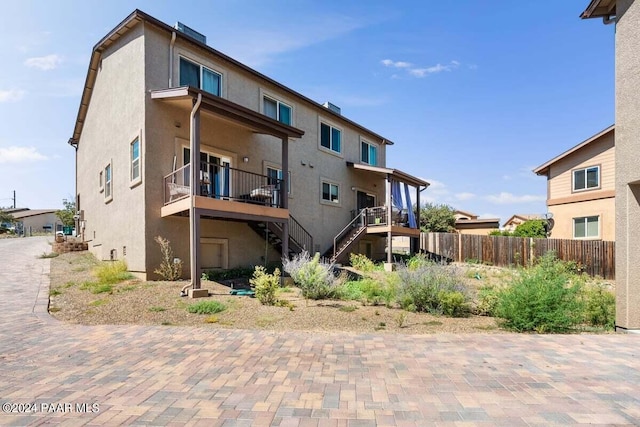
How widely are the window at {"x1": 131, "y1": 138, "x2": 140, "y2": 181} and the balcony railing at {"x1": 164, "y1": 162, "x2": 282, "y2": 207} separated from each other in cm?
115

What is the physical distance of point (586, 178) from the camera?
67.8 ft

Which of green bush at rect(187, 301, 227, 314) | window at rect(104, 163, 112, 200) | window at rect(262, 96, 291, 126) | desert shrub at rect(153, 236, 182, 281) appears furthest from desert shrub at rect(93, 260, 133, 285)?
window at rect(262, 96, 291, 126)

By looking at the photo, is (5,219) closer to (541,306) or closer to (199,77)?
(199,77)

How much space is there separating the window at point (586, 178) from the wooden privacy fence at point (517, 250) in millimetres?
3859

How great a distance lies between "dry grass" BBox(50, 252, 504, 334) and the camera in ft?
22.5

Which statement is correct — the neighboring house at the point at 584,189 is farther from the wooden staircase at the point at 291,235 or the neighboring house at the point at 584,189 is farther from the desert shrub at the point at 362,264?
the wooden staircase at the point at 291,235

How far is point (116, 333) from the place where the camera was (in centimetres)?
628

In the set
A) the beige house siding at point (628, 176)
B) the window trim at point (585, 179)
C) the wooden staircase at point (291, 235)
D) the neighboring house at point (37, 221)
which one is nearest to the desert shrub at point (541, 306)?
the beige house siding at point (628, 176)

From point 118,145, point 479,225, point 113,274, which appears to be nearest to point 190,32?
point 118,145

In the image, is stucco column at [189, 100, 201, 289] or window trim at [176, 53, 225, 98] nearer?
stucco column at [189, 100, 201, 289]

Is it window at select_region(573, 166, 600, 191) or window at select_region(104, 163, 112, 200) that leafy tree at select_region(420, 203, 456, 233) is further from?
window at select_region(104, 163, 112, 200)

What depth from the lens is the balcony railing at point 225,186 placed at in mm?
11664

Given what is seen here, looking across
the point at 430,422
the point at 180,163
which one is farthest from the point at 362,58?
the point at 430,422

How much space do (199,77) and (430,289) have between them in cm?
1068
